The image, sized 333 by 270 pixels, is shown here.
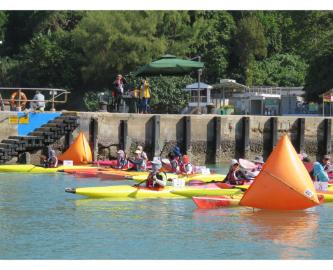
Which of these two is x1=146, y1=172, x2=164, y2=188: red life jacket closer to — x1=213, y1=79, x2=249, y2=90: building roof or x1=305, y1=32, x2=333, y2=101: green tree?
x1=305, y1=32, x2=333, y2=101: green tree

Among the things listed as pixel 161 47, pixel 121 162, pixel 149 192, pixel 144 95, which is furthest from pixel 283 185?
pixel 161 47

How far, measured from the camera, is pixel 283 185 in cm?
2375

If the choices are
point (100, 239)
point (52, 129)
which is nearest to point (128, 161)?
point (52, 129)

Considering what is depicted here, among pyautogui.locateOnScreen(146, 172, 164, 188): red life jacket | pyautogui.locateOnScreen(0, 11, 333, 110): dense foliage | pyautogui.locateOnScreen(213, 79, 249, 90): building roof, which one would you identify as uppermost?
pyautogui.locateOnScreen(0, 11, 333, 110): dense foliage

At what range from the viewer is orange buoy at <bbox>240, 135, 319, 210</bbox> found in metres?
23.8

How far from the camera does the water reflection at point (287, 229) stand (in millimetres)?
19953

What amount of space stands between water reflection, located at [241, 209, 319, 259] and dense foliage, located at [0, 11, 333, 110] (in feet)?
95.1

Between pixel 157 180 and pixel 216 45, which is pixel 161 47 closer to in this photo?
pixel 216 45

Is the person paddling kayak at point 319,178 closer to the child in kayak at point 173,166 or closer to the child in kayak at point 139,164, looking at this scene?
the child in kayak at point 173,166

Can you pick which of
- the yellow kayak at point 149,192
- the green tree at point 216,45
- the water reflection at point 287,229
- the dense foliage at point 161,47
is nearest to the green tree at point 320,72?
the dense foliage at point 161,47

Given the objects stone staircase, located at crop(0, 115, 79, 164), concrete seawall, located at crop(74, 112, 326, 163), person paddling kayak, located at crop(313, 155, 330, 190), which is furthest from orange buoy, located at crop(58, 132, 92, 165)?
person paddling kayak, located at crop(313, 155, 330, 190)

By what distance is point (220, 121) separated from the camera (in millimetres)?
39906

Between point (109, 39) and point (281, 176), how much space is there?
37.1 meters

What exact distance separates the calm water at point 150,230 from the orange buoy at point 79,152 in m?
7.71
